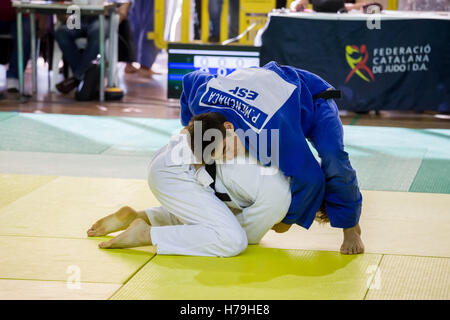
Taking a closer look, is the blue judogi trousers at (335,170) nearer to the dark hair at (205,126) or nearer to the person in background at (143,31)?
the dark hair at (205,126)

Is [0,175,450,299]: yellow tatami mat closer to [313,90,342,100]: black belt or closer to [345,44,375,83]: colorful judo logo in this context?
[313,90,342,100]: black belt

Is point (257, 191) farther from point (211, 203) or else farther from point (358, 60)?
point (358, 60)

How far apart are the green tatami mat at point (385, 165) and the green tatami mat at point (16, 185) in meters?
2.00

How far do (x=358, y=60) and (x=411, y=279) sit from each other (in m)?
4.91

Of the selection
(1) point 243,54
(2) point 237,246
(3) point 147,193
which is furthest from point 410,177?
(1) point 243,54

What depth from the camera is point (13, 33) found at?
8.60 metres

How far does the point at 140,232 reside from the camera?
3.35 m

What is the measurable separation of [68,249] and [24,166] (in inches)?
75.6

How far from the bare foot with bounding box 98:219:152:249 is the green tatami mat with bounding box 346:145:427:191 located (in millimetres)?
1813

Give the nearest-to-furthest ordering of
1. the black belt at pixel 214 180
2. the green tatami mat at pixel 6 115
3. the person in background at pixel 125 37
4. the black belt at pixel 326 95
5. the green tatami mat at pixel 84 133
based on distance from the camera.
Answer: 1. the black belt at pixel 214 180
2. the black belt at pixel 326 95
3. the green tatami mat at pixel 84 133
4. the green tatami mat at pixel 6 115
5. the person in background at pixel 125 37

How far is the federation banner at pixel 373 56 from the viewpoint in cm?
754

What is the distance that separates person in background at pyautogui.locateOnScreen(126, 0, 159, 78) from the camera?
1145 cm

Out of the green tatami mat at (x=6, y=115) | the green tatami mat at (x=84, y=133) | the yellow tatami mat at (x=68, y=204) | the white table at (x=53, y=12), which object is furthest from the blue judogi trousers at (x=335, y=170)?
the white table at (x=53, y=12)

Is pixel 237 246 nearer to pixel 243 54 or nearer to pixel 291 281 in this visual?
pixel 291 281
